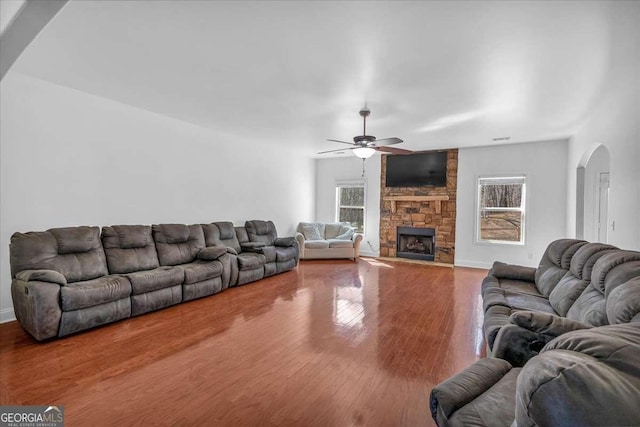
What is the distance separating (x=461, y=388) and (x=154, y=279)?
350cm

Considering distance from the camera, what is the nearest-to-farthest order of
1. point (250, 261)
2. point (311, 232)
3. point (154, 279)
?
point (154, 279)
point (250, 261)
point (311, 232)

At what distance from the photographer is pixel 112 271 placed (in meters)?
3.71

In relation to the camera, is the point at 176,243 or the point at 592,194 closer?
the point at 176,243

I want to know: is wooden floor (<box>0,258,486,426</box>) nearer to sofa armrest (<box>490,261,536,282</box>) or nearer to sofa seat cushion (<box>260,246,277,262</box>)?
sofa armrest (<box>490,261,536,282</box>)

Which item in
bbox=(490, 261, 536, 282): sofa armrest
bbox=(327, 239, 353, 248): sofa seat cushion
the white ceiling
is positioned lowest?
bbox=(327, 239, 353, 248): sofa seat cushion

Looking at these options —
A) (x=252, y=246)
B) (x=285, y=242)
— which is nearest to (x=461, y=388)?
(x=252, y=246)

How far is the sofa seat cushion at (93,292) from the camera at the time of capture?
289 centimetres

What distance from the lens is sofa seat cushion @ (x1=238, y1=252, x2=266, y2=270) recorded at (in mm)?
4902

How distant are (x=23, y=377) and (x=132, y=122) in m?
3.37

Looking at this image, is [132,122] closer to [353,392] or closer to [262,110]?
[262,110]

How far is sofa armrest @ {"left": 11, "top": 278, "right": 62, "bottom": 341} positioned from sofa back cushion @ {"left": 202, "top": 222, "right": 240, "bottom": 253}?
90.3 inches

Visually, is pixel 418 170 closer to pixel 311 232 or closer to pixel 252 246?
pixel 311 232

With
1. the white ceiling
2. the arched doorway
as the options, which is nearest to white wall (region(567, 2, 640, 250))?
the white ceiling

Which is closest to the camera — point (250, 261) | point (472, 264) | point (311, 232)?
point (250, 261)
